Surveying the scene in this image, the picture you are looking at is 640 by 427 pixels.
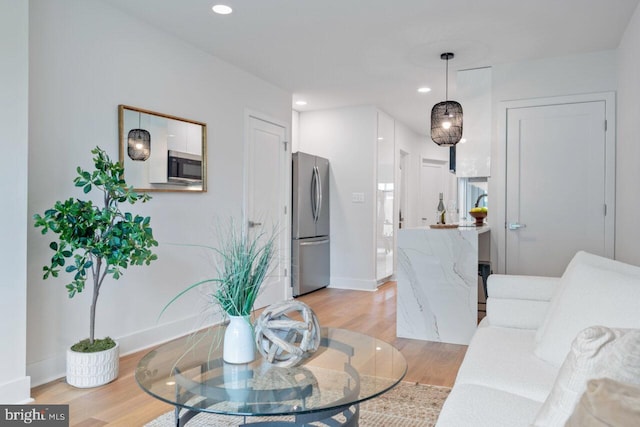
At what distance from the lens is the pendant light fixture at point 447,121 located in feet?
13.4

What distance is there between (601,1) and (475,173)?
1.88m

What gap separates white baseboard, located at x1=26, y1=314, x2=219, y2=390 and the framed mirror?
1.11 metres

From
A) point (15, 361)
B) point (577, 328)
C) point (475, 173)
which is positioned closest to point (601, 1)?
point (475, 173)

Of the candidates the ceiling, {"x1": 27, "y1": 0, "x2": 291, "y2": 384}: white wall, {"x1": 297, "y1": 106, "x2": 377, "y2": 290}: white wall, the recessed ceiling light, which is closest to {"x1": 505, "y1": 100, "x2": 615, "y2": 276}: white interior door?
the ceiling

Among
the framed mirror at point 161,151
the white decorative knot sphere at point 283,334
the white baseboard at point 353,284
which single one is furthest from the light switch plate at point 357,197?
the white decorative knot sphere at point 283,334

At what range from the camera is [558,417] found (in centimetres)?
99

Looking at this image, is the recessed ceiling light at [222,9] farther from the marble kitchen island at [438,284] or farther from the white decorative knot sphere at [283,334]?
the white decorative knot sphere at [283,334]

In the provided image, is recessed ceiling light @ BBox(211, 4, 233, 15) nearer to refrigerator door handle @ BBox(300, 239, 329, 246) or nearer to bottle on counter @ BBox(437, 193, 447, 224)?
bottle on counter @ BBox(437, 193, 447, 224)

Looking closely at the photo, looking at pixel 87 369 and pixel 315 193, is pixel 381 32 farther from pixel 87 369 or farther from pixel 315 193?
pixel 87 369

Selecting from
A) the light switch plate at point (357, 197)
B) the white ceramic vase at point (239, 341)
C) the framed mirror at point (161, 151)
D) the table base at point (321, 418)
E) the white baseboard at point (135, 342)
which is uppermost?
the framed mirror at point (161, 151)

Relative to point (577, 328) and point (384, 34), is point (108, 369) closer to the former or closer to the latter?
point (577, 328)

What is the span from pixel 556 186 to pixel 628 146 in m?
0.78

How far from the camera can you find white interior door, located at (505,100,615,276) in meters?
4.12

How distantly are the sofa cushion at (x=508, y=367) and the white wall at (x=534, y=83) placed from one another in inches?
98.3
